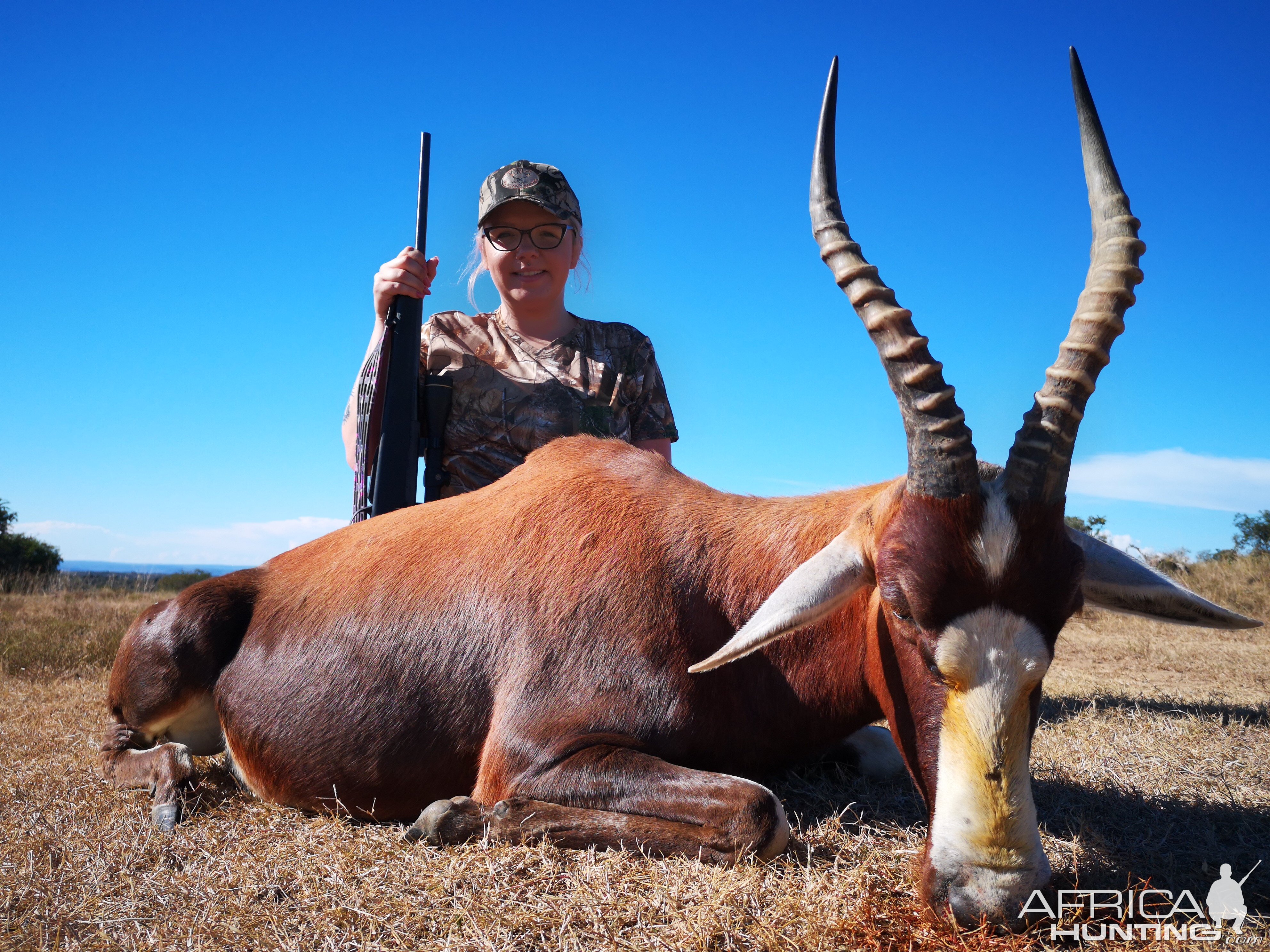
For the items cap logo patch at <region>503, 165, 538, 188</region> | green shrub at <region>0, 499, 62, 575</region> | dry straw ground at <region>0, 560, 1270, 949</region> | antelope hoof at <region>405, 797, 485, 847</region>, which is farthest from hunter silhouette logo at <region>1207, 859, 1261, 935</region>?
green shrub at <region>0, 499, 62, 575</region>

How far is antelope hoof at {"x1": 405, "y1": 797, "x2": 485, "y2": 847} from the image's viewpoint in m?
3.37

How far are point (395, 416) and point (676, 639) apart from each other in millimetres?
3059

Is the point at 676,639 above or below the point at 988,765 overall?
above

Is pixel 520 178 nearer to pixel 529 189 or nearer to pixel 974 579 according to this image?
pixel 529 189

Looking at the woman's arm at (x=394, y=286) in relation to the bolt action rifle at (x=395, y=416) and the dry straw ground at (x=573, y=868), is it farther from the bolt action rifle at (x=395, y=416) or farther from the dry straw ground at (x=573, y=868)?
the dry straw ground at (x=573, y=868)

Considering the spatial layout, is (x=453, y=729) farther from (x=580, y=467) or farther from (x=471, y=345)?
(x=471, y=345)

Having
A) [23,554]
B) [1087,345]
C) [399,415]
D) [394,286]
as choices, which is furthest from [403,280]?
[23,554]

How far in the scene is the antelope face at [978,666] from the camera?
256 centimetres

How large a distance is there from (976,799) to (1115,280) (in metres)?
1.85

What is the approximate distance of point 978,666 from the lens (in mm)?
2682

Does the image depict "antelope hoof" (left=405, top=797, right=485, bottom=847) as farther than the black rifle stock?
No

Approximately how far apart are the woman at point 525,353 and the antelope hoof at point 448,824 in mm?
3044

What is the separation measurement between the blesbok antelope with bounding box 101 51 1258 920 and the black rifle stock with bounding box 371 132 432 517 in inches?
34.4

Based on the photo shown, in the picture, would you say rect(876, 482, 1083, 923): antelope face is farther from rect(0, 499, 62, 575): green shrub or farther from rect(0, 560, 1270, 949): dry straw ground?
rect(0, 499, 62, 575): green shrub
